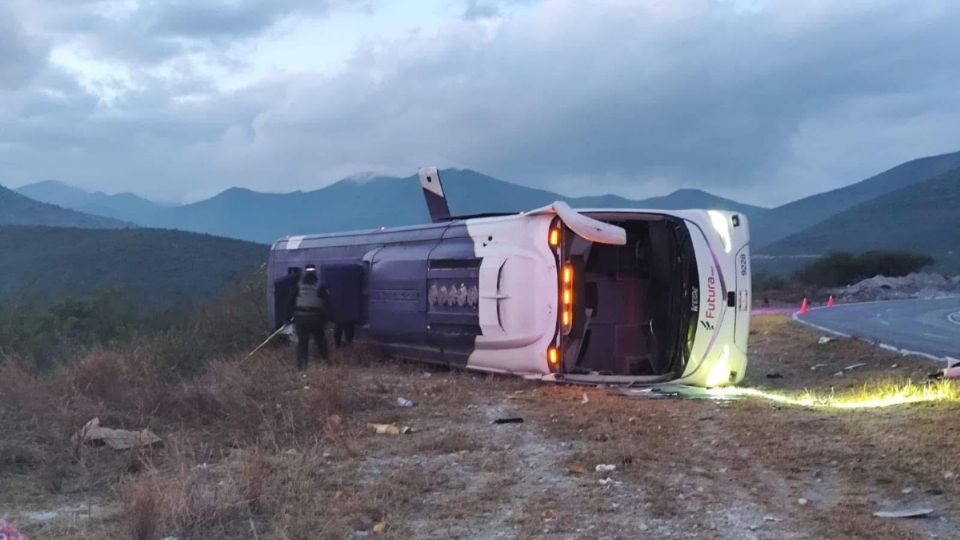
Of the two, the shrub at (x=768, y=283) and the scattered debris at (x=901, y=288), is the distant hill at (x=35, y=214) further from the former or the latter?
the scattered debris at (x=901, y=288)

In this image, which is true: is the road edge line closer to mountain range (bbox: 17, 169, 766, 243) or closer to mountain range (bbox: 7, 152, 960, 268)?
mountain range (bbox: 7, 152, 960, 268)

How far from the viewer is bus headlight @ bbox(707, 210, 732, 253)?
35.7ft

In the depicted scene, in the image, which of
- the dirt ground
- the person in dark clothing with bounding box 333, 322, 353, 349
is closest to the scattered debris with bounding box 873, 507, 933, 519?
the dirt ground

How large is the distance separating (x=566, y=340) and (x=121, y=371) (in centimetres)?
478

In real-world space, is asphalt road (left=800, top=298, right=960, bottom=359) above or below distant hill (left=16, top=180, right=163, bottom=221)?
below

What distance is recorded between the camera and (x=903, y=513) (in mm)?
5520

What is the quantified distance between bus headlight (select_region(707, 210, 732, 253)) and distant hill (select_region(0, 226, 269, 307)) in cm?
2880

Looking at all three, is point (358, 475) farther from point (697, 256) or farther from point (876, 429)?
point (697, 256)

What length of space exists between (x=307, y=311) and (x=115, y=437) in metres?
4.85

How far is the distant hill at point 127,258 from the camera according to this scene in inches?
1606

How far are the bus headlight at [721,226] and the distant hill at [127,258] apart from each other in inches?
1134

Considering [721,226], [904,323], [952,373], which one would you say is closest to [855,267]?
[904,323]

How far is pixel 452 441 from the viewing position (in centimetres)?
780

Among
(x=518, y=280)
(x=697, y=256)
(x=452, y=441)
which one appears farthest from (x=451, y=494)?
(x=697, y=256)
